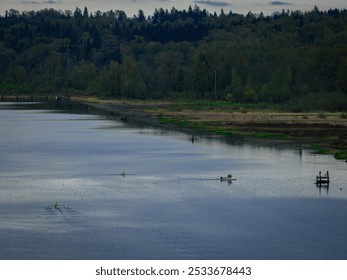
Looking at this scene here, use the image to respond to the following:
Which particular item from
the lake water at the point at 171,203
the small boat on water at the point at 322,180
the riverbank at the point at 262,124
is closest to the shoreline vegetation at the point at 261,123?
the riverbank at the point at 262,124

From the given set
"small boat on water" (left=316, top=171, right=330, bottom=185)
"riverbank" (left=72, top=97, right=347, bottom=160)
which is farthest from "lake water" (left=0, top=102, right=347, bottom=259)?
"riverbank" (left=72, top=97, right=347, bottom=160)

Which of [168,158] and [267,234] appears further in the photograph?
[168,158]

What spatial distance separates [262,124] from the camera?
98875mm

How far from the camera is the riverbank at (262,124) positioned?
77812mm

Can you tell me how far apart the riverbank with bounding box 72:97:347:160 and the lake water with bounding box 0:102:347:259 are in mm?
5773

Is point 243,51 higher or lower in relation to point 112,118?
higher

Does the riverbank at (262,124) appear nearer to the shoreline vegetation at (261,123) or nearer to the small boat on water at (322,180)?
the shoreline vegetation at (261,123)

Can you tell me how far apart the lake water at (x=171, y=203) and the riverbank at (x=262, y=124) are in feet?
18.9

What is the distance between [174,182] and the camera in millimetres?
52375

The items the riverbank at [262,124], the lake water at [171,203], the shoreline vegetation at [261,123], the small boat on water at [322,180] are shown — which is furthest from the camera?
the shoreline vegetation at [261,123]

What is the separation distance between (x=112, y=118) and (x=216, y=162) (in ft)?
217

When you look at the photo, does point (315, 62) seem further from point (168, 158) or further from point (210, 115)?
point (168, 158)

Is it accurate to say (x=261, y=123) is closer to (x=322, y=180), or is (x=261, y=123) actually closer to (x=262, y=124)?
(x=262, y=124)
